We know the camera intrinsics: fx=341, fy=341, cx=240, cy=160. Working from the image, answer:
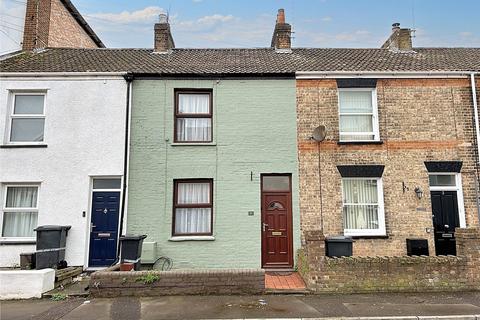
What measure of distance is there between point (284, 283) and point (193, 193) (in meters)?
3.84

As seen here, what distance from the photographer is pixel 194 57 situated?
12984 millimetres

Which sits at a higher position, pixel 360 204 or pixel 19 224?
pixel 360 204

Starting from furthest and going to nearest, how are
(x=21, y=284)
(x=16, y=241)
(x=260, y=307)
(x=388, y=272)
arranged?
(x=16, y=241), (x=388, y=272), (x=21, y=284), (x=260, y=307)

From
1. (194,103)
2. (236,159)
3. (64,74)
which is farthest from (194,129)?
(64,74)

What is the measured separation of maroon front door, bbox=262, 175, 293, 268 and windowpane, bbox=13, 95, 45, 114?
751 cm

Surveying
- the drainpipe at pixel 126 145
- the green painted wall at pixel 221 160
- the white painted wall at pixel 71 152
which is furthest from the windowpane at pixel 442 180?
the white painted wall at pixel 71 152

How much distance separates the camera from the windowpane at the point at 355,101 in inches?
436

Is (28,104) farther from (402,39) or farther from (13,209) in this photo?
(402,39)

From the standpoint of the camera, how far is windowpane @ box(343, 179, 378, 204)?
10594mm

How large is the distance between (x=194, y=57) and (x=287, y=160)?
561 centimetres

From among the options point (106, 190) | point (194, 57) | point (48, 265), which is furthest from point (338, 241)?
point (194, 57)

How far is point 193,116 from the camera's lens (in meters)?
10.9

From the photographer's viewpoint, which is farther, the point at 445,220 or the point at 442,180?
the point at 442,180

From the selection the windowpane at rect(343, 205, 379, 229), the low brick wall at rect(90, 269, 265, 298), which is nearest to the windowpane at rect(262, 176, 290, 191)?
the windowpane at rect(343, 205, 379, 229)
